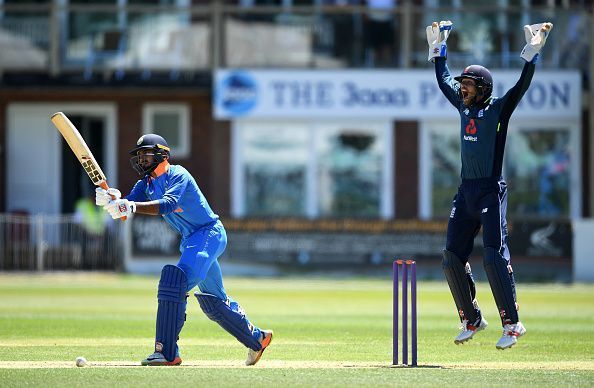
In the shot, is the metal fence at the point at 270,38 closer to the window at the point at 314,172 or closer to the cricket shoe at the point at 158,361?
the window at the point at 314,172

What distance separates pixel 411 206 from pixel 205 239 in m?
17.5

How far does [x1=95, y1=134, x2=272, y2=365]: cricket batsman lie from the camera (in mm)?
9867

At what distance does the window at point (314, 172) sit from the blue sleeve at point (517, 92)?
1644 centimetres

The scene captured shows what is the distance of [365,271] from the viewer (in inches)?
945

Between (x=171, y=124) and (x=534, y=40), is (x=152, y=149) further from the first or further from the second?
(x=171, y=124)

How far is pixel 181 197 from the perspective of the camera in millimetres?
10062

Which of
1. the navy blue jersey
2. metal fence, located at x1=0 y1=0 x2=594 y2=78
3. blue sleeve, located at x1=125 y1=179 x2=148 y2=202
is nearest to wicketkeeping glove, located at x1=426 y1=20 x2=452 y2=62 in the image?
the navy blue jersey

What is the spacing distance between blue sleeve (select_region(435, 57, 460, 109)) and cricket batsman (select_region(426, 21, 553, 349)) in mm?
110

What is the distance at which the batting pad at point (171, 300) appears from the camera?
32.4 ft

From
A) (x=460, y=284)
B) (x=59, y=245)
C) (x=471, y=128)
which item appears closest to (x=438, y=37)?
(x=471, y=128)

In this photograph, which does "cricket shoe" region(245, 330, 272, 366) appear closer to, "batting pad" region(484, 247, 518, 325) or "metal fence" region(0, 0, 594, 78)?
"batting pad" region(484, 247, 518, 325)

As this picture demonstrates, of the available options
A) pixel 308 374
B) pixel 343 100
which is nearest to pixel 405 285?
pixel 308 374

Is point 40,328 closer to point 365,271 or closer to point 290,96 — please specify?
point 365,271

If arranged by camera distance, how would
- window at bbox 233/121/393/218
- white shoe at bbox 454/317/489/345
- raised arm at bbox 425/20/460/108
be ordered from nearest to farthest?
white shoe at bbox 454/317/489/345, raised arm at bbox 425/20/460/108, window at bbox 233/121/393/218
